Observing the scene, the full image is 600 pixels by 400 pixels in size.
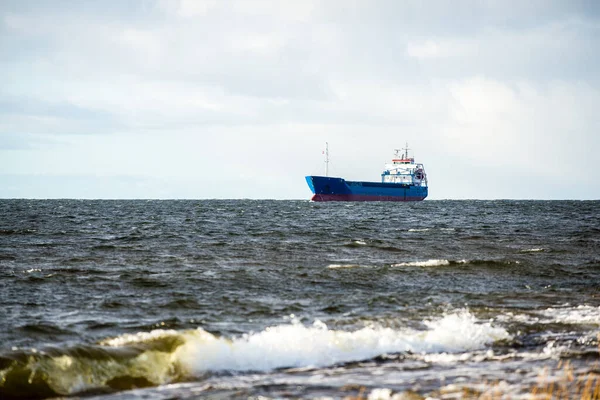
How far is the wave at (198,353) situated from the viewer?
313 inches

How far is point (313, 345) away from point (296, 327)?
96 centimetres

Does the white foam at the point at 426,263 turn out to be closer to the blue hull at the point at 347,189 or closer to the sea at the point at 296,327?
the sea at the point at 296,327

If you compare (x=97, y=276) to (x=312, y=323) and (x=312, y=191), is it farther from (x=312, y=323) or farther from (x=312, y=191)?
(x=312, y=191)

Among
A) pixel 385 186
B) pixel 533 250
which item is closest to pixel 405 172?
pixel 385 186

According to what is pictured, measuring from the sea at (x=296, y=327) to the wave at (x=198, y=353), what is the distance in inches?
1.0

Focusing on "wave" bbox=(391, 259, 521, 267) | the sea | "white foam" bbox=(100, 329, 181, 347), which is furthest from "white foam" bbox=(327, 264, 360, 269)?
"white foam" bbox=(100, 329, 181, 347)

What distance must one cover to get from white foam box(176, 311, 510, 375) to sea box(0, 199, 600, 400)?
0.10 feet

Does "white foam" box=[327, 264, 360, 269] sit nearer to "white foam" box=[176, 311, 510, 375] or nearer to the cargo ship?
"white foam" box=[176, 311, 510, 375]

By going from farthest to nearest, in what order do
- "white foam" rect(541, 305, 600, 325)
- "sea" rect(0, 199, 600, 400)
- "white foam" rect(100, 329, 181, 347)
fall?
"white foam" rect(541, 305, 600, 325) → "white foam" rect(100, 329, 181, 347) → "sea" rect(0, 199, 600, 400)

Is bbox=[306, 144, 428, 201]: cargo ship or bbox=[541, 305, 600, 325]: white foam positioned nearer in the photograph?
bbox=[541, 305, 600, 325]: white foam

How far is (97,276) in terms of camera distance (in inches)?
692

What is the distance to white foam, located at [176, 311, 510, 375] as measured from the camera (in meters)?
8.80

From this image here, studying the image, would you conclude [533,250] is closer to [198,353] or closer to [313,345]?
[313,345]

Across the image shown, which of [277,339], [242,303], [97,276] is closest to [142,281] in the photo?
[97,276]
